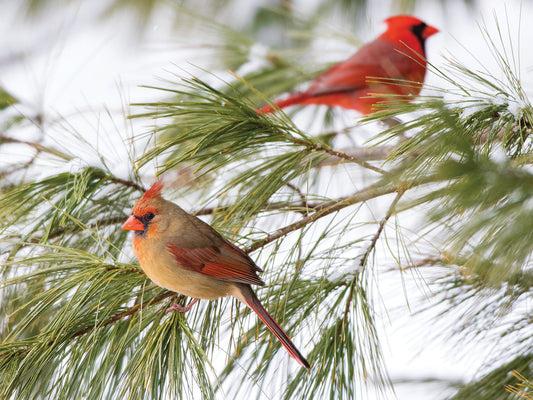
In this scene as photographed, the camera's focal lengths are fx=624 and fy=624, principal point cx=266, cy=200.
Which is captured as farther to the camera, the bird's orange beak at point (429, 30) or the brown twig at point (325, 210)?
the bird's orange beak at point (429, 30)

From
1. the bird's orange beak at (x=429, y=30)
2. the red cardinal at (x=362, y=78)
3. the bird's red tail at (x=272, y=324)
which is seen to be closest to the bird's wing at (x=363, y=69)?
the red cardinal at (x=362, y=78)

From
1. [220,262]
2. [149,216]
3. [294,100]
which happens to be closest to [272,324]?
[220,262]

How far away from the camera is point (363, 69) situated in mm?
2166

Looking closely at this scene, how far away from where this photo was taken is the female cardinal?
1224mm

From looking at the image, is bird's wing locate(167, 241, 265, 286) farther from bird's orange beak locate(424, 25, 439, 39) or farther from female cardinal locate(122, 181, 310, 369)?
bird's orange beak locate(424, 25, 439, 39)

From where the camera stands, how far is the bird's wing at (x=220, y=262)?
128 cm

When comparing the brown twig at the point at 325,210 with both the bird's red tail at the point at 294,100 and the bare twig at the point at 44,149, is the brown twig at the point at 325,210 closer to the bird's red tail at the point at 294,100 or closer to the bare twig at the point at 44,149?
the bare twig at the point at 44,149

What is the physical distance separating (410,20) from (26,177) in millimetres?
1547

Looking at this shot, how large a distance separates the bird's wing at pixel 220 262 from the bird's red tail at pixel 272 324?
0.09ft

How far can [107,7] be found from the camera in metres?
3.36

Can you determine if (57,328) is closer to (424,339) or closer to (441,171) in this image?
(441,171)

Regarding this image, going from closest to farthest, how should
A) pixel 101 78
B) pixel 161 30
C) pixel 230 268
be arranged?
pixel 230 268 → pixel 161 30 → pixel 101 78

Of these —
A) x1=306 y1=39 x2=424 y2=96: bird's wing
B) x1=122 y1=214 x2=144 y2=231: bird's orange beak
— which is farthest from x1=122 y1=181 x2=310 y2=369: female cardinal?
x1=306 y1=39 x2=424 y2=96: bird's wing

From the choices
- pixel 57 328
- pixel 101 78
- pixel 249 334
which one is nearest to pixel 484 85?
pixel 249 334
